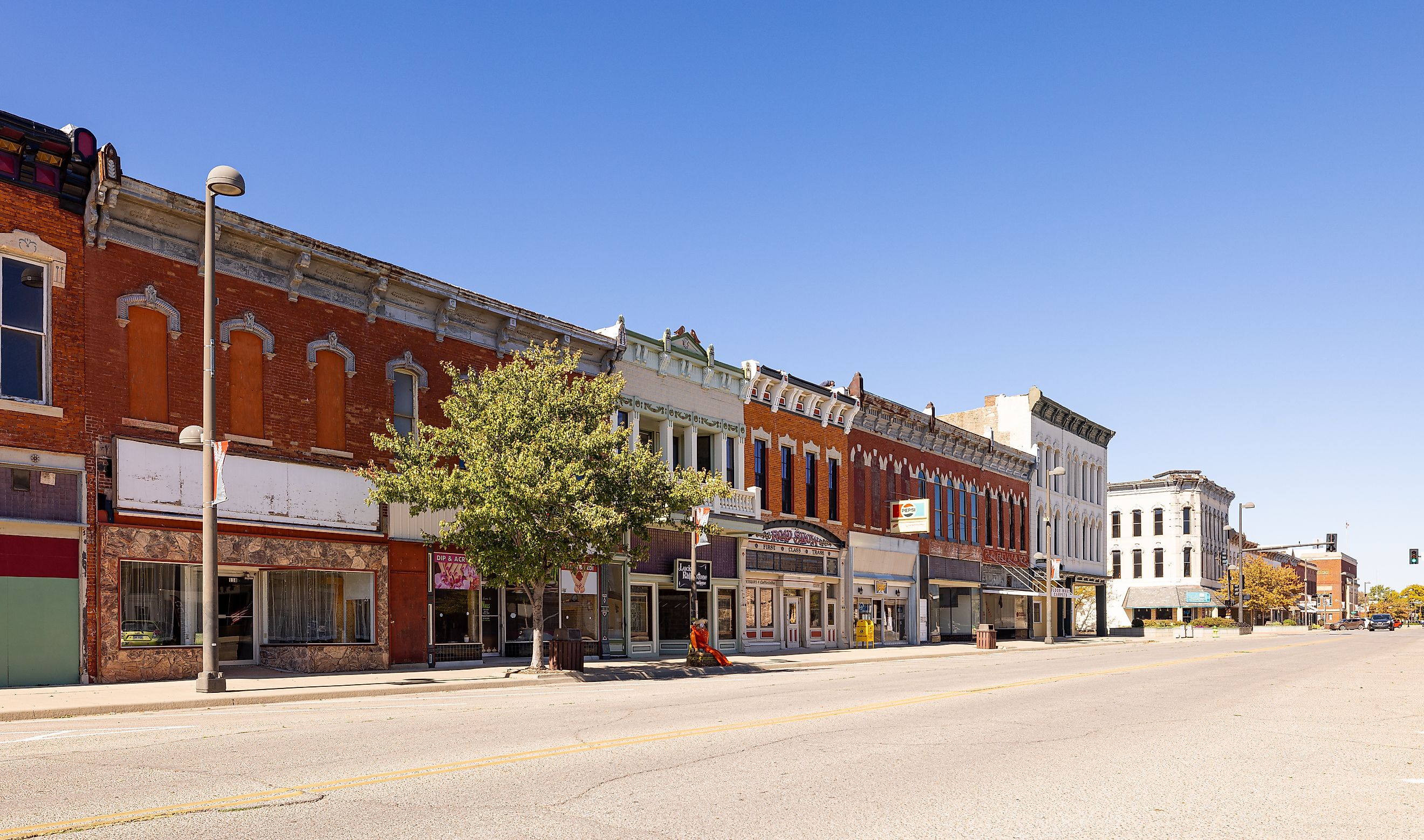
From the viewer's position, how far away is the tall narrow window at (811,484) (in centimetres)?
4219

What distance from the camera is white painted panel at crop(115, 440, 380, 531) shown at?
21.7 m

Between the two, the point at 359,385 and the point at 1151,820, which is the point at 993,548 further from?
the point at 1151,820

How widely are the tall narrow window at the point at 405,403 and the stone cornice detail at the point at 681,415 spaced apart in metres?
6.78

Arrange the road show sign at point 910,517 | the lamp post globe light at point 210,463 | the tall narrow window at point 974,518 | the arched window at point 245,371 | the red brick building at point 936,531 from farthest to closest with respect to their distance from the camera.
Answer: the tall narrow window at point 974,518
the road show sign at point 910,517
the red brick building at point 936,531
the arched window at point 245,371
the lamp post globe light at point 210,463

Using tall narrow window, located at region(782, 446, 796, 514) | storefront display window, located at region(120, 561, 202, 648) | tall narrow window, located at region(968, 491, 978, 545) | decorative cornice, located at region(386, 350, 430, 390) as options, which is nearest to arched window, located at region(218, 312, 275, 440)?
storefront display window, located at region(120, 561, 202, 648)

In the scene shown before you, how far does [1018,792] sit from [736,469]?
29.1 metres

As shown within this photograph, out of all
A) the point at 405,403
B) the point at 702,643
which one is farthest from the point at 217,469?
the point at 702,643

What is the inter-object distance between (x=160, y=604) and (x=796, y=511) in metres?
23.4

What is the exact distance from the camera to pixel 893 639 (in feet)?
158

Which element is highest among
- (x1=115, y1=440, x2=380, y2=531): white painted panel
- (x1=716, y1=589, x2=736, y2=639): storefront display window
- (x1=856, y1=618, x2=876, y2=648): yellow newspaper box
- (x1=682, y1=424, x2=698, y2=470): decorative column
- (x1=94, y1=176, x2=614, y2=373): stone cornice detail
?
(x1=94, y1=176, x2=614, y2=373): stone cornice detail

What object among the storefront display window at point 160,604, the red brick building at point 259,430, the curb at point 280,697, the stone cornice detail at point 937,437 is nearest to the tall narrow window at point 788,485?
the stone cornice detail at point 937,437

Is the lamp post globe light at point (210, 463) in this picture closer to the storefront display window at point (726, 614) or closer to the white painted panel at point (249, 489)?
the white painted panel at point (249, 489)

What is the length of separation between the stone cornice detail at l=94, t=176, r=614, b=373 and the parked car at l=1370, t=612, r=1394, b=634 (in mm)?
87818

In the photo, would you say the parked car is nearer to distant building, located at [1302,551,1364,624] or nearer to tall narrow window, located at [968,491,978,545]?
distant building, located at [1302,551,1364,624]
